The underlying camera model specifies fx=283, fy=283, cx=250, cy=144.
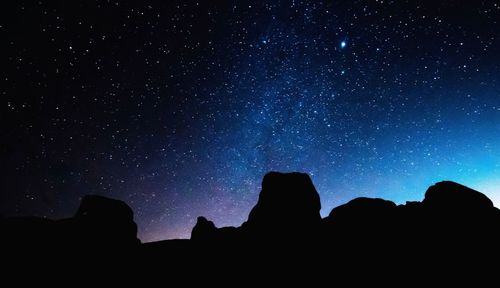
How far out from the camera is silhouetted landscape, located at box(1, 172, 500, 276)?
16734 mm

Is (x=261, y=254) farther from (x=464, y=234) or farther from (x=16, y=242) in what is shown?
(x=16, y=242)

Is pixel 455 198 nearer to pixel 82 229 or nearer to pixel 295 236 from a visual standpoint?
pixel 295 236

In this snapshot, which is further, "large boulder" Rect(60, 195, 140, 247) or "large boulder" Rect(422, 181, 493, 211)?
"large boulder" Rect(422, 181, 493, 211)

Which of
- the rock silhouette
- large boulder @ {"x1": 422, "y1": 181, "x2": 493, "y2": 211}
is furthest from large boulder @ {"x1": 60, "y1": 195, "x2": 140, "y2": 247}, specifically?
large boulder @ {"x1": 422, "y1": 181, "x2": 493, "y2": 211}

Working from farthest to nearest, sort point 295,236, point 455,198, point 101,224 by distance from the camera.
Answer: point 295,236, point 101,224, point 455,198

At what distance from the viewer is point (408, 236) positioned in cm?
1816

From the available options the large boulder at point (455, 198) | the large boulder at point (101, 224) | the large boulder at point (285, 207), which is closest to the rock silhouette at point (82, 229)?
the large boulder at point (101, 224)

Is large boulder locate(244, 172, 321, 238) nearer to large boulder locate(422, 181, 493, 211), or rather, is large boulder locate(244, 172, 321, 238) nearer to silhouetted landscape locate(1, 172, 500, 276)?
silhouetted landscape locate(1, 172, 500, 276)

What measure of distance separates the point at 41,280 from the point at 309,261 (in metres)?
15.1

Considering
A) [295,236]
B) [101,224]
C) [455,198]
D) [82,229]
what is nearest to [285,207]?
[295,236]

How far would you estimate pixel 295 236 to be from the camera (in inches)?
789

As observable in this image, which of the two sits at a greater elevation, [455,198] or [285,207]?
[285,207]

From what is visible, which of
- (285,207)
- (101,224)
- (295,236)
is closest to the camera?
(101,224)

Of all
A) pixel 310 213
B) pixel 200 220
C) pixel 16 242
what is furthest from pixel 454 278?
pixel 16 242
